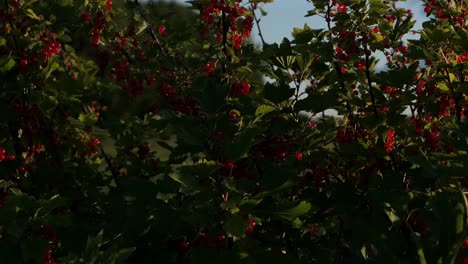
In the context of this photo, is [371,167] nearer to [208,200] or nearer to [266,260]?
[266,260]

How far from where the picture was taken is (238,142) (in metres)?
2.86

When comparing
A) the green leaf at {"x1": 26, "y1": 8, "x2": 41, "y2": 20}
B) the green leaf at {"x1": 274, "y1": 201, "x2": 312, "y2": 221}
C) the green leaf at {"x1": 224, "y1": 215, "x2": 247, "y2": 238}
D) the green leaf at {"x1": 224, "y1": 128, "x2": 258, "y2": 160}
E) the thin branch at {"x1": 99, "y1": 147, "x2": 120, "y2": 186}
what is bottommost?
the green leaf at {"x1": 224, "y1": 215, "x2": 247, "y2": 238}

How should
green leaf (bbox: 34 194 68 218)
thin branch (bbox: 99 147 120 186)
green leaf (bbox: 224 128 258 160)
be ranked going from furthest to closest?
thin branch (bbox: 99 147 120 186) < green leaf (bbox: 34 194 68 218) < green leaf (bbox: 224 128 258 160)

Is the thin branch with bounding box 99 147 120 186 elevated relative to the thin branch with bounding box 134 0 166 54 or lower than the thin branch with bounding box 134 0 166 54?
lower

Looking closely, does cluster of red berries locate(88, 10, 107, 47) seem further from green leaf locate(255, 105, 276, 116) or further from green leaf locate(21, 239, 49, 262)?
green leaf locate(255, 105, 276, 116)

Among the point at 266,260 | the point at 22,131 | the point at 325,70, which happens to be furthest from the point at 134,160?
the point at 266,260

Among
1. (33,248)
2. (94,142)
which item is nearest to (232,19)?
(94,142)

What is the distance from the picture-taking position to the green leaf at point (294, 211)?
2885 millimetres

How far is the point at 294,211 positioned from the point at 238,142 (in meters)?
0.43

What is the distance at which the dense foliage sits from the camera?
117 inches

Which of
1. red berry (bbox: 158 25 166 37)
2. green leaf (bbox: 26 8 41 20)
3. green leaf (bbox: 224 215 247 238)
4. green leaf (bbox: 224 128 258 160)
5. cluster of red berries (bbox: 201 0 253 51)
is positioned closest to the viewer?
green leaf (bbox: 224 215 247 238)

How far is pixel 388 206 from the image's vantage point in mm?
3432

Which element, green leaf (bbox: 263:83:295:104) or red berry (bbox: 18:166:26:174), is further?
red berry (bbox: 18:166:26:174)

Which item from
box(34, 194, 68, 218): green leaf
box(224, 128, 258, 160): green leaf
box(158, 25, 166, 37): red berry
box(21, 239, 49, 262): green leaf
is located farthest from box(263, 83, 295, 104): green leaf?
box(158, 25, 166, 37): red berry
